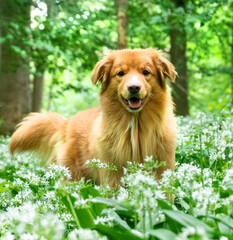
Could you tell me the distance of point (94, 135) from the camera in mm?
4668

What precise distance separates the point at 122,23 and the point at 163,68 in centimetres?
449

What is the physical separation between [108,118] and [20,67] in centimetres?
598

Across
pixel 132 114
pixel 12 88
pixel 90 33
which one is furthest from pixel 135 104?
pixel 12 88

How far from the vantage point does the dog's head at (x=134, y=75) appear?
4.21 metres

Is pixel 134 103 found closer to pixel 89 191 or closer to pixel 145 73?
pixel 145 73

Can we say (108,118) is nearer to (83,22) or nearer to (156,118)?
(156,118)

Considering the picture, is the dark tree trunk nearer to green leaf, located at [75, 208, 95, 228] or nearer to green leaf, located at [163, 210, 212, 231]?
green leaf, located at [75, 208, 95, 228]

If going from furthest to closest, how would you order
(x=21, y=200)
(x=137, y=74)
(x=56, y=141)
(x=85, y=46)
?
(x=85, y=46), (x=56, y=141), (x=137, y=74), (x=21, y=200)

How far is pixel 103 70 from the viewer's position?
4621 millimetres

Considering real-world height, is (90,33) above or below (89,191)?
above

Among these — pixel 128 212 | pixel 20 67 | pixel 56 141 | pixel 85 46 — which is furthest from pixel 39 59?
pixel 128 212

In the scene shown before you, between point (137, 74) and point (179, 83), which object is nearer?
point (137, 74)

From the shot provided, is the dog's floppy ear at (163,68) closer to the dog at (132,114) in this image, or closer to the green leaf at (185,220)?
the dog at (132,114)

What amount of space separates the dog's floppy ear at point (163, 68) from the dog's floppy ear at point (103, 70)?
1.85ft
